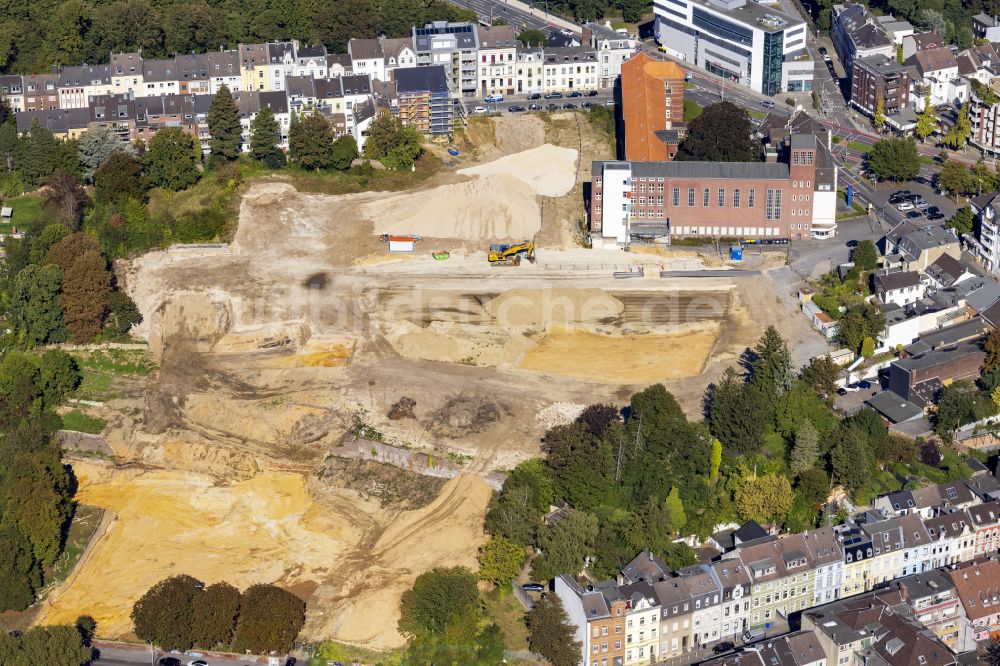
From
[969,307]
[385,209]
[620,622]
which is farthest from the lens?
[385,209]

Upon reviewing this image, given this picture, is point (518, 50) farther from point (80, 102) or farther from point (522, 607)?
point (522, 607)

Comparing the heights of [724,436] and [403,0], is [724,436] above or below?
below

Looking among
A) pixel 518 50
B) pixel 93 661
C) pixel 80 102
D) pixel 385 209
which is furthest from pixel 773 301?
pixel 80 102

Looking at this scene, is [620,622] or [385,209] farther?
[385,209]

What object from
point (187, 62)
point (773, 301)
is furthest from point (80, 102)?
point (773, 301)

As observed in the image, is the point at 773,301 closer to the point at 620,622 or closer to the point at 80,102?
the point at 620,622

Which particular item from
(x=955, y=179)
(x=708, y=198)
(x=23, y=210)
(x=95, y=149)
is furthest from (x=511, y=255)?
(x=23, y=210)

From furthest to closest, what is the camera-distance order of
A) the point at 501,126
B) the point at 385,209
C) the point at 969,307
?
1. the point at 501,126
2. the point at 385,209
3. the point at 969,307

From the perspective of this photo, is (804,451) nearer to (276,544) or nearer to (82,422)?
(276,544)
